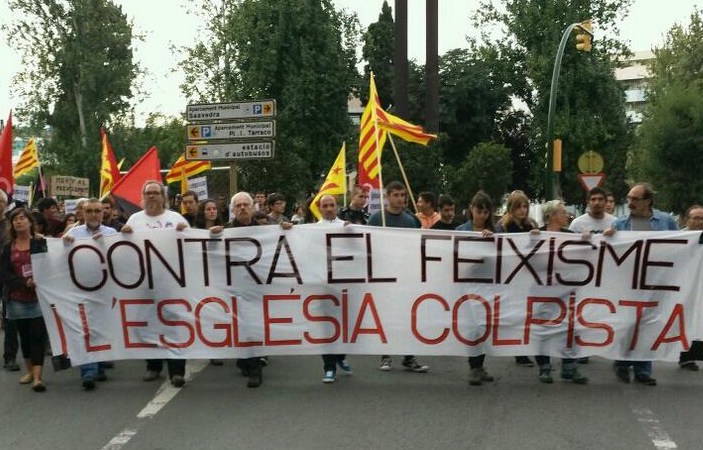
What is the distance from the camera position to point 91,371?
8445 millimetres

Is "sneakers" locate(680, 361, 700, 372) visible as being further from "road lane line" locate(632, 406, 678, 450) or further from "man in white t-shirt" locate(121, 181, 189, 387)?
"man in white t-shirt" locate(121, 181, 189, 387)

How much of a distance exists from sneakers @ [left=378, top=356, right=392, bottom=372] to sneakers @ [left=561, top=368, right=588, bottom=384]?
1556mm

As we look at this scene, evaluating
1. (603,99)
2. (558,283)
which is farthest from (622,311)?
(603,99)

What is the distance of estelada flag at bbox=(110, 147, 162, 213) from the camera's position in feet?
46.1

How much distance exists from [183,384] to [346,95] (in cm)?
4025

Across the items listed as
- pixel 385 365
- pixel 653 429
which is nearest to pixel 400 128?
pixel 385 365

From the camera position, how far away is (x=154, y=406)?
7.58 m

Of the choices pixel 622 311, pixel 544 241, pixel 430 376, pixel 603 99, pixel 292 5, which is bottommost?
pixel 430 376

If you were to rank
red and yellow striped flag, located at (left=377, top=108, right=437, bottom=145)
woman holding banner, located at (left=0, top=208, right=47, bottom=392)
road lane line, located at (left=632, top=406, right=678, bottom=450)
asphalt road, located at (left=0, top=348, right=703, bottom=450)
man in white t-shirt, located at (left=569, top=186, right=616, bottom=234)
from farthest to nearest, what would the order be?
red and yellow striped flag, located at (left=377, top=108, right=437, bottom=145) → man in white t-shirt, located at (left=569, top=186, right=616, bottom=234) → woman holding banner, located at (left=0, top=208, right=47, bottom=392) → asphalt road, located at (left=0, top=348, right=703, bottom=450) → road lane line, located at (left=632, top=406, right=678, bottom=450)

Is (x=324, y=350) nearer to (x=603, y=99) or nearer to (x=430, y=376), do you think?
(x=430, y=376)

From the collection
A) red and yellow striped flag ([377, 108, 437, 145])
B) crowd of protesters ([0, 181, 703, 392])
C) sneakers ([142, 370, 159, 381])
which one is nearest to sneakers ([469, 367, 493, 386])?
crowd of protesters ([0, 181, 703, 392])

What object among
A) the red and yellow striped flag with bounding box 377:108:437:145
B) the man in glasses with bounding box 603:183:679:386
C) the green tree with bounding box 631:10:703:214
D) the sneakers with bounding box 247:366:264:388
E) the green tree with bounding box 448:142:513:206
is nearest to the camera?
the sneakers with bounding box 247:366:264:388

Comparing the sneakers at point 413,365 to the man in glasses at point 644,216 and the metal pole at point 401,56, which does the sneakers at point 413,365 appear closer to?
the man in glasses at point 644,216

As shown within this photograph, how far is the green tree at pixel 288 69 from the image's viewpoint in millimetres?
43000
